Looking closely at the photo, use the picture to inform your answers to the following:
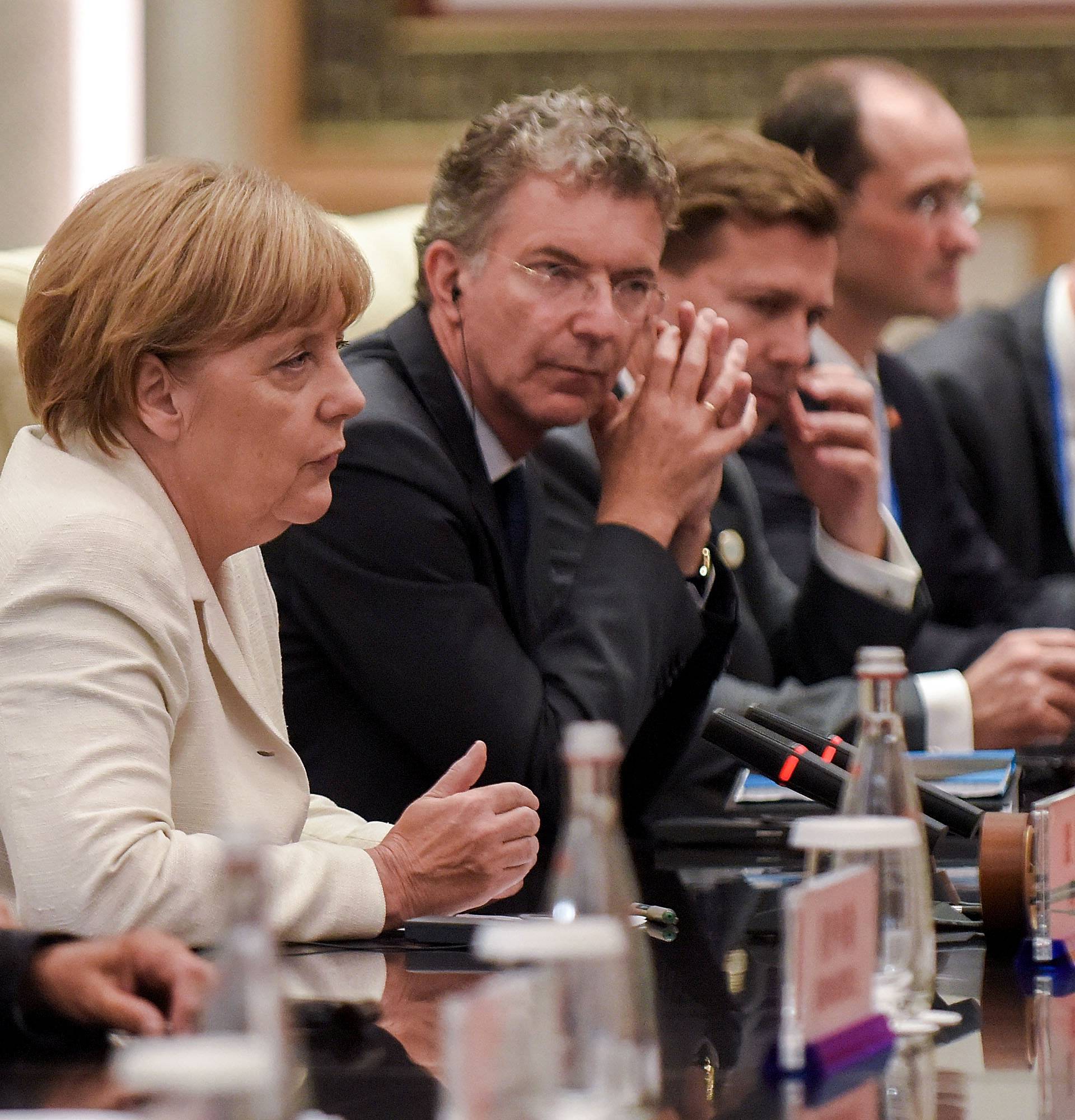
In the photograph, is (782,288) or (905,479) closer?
(782,288)

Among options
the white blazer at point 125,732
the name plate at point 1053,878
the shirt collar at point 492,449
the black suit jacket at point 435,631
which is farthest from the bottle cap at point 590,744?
the shirt collar at point 492,449

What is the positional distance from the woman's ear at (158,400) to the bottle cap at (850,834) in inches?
24.3

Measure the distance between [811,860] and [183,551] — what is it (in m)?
0.54

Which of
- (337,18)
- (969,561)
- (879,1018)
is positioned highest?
(337,18)

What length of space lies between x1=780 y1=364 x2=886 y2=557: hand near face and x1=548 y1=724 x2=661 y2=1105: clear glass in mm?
1739

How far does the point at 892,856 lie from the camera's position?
0.94 meters

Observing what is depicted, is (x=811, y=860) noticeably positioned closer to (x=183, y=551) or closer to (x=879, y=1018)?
(x=879, y=1018)

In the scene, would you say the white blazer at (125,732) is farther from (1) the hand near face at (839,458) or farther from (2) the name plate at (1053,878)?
(1) the hand near face at (839,458)

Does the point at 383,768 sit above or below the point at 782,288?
below

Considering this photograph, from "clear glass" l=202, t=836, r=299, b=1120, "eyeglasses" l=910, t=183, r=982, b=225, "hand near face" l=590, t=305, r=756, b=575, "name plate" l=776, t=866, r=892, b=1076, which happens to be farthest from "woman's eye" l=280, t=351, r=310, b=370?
"eyeglasses" l=910, t=183, r=982, b=225

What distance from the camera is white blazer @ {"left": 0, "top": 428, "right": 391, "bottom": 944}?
112 cm

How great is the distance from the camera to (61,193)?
2635 mm

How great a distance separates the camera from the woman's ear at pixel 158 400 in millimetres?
1313

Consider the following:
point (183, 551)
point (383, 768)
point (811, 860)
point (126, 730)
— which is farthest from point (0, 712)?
point (383, 768)
